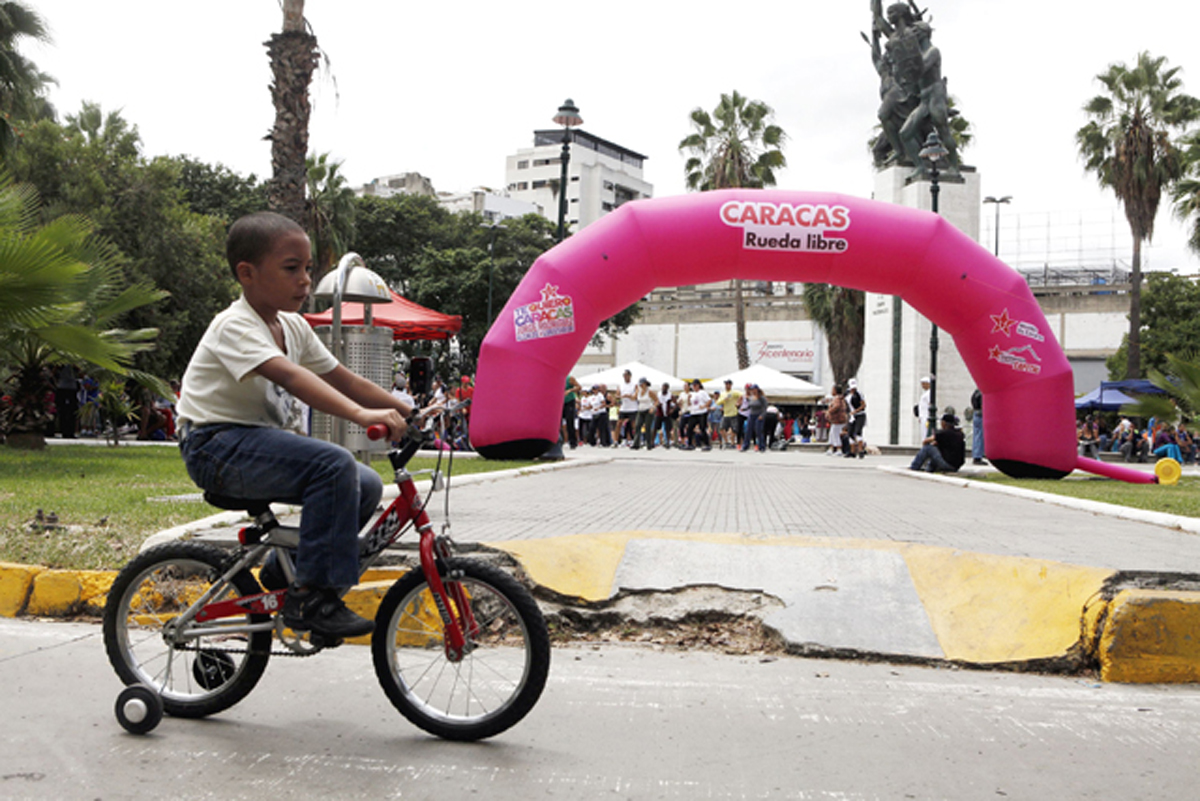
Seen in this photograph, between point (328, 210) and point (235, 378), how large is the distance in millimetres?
36760

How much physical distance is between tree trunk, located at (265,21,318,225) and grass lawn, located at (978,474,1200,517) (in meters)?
9.83

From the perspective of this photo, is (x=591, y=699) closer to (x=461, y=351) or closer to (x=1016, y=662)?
(x=1016, y=662)

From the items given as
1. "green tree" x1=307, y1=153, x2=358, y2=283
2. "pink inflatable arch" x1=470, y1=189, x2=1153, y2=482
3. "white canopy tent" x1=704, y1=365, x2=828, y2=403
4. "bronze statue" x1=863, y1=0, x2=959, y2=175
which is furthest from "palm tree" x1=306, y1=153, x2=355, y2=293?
"pink inflatable arch" x1=470, y1=189, x2=1153, y2=482

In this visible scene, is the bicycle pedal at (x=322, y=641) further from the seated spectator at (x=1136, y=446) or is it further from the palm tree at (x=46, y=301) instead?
the seated spectator at (x=1136, y=446)

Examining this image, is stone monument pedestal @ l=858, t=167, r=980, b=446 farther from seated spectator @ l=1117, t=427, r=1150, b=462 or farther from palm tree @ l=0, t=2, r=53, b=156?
palm tree @ l=0, t=2, r=53, b=156

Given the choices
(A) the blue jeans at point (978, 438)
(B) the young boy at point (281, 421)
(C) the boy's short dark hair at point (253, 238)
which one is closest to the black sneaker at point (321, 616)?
(B) the young boy at point (281, 421)

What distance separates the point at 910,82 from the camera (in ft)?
84.1

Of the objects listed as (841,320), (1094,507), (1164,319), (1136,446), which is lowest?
(1136,446)

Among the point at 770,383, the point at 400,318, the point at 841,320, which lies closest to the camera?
the point at 400,318

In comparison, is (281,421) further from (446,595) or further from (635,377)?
(635,377)

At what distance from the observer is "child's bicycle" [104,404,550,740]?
10.5 feet

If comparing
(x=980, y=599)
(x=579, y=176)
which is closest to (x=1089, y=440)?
(x=980, y=599)

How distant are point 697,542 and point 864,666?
1.42m

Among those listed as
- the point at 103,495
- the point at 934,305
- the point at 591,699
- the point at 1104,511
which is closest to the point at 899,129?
the point at 934,305
